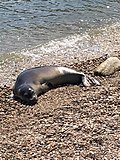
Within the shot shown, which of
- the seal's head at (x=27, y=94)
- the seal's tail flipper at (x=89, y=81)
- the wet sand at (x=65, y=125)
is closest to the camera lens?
the wet sand at (x=65, y=125)

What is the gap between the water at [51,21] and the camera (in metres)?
10.5

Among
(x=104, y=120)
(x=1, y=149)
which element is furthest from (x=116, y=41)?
(x=1, y=149)

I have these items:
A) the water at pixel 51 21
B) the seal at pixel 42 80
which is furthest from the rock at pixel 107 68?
the water at pixel 51 21

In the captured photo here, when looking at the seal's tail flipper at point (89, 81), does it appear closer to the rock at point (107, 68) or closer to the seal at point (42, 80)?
the seal at point (42, 80)

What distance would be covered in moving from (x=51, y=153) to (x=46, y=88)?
2.68m

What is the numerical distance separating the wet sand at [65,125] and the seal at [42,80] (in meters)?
0.14

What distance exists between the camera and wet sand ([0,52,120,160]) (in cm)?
496

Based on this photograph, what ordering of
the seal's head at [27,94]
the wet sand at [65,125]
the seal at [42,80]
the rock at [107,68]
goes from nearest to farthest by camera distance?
the wet sand at [65,125]
the seal's head at [27,94]
the seal at [42,80]
the rock at [107,68]

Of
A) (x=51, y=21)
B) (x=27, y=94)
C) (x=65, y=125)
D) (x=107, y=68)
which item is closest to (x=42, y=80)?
(x=27, y=94)

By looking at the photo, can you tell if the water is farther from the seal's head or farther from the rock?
the seal's head

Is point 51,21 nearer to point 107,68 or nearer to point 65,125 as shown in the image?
point 107,68

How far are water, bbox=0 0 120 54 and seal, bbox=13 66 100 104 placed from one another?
2.13 m

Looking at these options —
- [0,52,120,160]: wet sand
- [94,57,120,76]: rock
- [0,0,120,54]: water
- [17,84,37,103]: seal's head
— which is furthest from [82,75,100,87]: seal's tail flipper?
[0,0,120,54]: water

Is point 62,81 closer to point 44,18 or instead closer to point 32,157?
point 32,157
